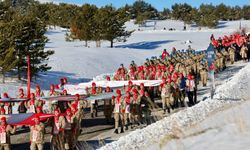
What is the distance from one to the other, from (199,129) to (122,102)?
475 centimetres

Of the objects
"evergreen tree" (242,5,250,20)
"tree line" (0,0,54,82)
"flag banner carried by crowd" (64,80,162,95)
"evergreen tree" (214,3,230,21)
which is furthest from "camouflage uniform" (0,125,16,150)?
"evergreen tree" (242,5,250,20)

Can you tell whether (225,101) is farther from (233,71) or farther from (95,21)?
(95,21)

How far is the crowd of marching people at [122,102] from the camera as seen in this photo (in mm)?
15227

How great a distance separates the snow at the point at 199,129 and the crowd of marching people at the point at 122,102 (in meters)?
1.49

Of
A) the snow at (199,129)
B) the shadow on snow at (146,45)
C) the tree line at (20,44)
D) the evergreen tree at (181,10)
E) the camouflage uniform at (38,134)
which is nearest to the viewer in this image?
the snow at (199,129)

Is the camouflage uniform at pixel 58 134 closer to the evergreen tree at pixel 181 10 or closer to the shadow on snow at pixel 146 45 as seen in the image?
the shadow on snow at pixel 146 45

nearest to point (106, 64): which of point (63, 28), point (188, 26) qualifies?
Answer: point (63, 28)

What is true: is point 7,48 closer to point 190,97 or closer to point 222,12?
point 190,97

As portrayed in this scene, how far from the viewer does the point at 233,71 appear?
32781 mm

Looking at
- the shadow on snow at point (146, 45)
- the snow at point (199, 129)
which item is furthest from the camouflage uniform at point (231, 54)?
the shadow on snow at point (146, 45)

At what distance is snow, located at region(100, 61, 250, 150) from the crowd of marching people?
149cm

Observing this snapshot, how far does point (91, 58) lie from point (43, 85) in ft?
40.0

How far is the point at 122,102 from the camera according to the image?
18.1 meters

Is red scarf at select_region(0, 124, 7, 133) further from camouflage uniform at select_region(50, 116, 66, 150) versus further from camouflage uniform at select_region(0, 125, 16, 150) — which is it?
camouflage uniform at select_region(50, 116, 66, 150)
